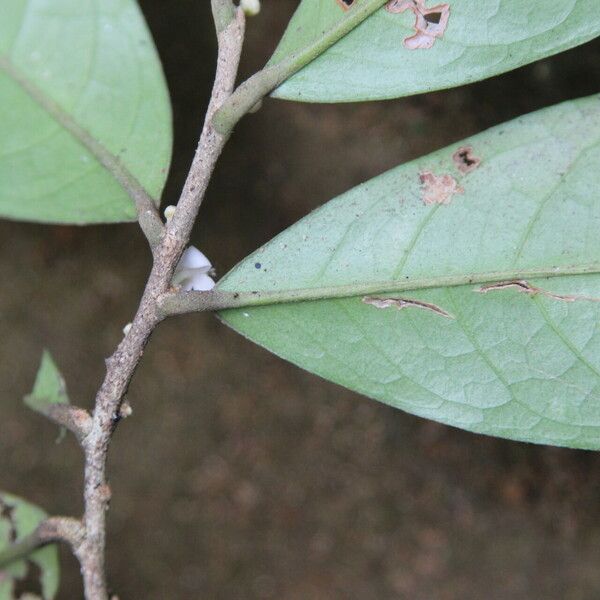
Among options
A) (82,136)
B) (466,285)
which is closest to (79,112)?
(82,136)

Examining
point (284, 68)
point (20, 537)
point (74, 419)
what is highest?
point (284, 68)

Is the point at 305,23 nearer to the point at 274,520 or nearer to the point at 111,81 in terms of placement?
the point at 111,81

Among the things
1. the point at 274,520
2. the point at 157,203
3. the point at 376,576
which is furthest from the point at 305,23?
the point at 376,576

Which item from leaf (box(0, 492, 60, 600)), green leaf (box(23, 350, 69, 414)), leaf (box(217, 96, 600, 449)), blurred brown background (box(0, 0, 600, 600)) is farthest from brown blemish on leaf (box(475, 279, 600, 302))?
Answer: blurred brown background (box(0, 0, 600, 600))

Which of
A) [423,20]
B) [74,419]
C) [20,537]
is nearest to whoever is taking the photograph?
[423,20]

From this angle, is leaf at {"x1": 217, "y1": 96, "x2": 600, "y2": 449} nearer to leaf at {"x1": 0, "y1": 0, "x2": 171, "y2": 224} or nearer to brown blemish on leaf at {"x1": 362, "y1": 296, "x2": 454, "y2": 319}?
brown blemish on leaf at {"x1": 362, "y1": 296, "x2": 454, "y2": 319}

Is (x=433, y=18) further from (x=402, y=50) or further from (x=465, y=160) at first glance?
(x=465, y=160)
